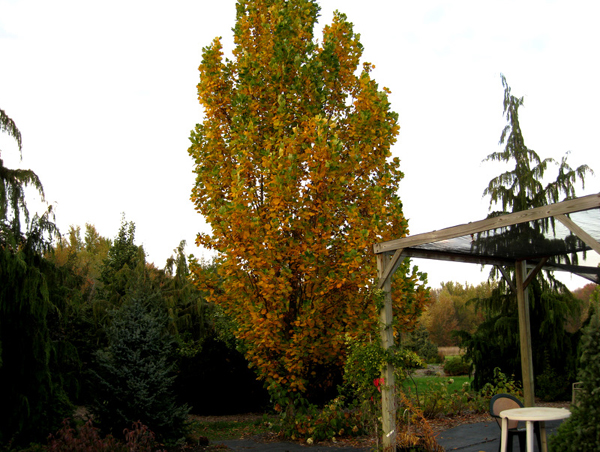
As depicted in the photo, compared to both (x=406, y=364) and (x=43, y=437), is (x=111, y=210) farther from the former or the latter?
(x=406, y=364)

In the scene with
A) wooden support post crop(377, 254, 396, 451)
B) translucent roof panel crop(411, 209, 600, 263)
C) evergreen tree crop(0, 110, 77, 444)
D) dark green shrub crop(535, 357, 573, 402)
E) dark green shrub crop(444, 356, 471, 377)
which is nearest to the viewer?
translucent roof panel crop(411, 209, 600, 263)

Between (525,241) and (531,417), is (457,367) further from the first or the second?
(531,417)

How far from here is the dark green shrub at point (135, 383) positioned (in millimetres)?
6305

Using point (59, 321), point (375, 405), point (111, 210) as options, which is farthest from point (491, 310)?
point (111, 210)

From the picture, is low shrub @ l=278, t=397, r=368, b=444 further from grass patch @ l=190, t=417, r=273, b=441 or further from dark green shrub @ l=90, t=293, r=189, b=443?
dark green shrub @ l=90, t=293, r=189, b=443

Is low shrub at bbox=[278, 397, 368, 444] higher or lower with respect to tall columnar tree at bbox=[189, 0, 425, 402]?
lower

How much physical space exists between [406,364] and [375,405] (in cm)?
126

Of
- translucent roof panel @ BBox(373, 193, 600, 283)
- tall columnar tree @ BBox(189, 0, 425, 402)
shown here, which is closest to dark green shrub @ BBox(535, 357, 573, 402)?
translucent roof panel @ BBox(373, 193, 600, 283)

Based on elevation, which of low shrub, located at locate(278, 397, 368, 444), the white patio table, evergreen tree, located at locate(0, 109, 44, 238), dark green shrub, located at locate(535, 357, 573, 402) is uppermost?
evergreen tree, located at locate(0, 109, 44, 238)

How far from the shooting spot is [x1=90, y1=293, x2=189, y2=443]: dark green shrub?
630 centimetres

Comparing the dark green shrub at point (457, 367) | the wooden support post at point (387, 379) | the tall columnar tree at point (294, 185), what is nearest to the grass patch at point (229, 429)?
the tall columnar tree at point (294, 185)

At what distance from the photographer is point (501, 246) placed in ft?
21.2

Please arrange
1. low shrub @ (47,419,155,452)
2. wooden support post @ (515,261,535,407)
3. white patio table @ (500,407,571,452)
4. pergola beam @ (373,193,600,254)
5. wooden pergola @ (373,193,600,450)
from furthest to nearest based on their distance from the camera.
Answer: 1. wooden support post @ (515,261,535,407)
2. low shrub @ (47,419,155,452)
3. wooden pergola @ (373,193,600,450)
4. white patio table @ (500,407,571,452)
5. pergola beam @ (373,193,600,254)

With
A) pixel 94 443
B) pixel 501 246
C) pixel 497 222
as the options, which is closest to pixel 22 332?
pixel 94 443
